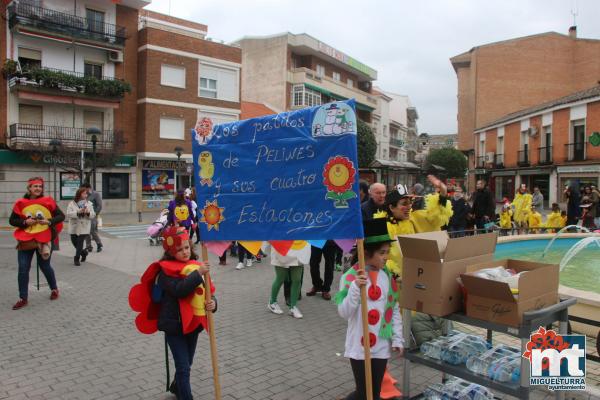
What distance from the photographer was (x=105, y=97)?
27.3 m

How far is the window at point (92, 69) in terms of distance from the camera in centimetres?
2786

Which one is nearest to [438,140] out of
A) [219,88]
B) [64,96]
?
[219,88]

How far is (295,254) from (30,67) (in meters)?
24.8

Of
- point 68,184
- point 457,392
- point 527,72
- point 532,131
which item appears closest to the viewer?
point 457,392

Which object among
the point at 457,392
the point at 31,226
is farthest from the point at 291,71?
the point at 457,392

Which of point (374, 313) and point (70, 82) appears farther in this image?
point (70, 82)

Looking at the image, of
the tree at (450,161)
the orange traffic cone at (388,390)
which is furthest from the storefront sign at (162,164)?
the tree at (450,161)

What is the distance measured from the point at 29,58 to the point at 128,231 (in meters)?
14.0

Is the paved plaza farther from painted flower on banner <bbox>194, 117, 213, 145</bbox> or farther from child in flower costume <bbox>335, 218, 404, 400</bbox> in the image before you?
painted flower on banner <bbox>194, 117, 213, 145</bbox>

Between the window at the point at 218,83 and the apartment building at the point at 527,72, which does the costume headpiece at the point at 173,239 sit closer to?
the window at the point at 218,83

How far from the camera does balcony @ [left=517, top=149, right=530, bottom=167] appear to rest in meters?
35.0

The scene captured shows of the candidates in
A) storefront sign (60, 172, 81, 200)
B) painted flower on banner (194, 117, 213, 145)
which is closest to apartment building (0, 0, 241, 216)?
storefront sign (60, 172, 81, 200)

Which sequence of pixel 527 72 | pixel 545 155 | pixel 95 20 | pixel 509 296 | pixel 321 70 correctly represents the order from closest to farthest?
pixel 509 296 → pixel 95 20 → pixel 545 155 → pixel 527 72 → pixel 321 70

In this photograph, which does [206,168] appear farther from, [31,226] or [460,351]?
[31,226]
